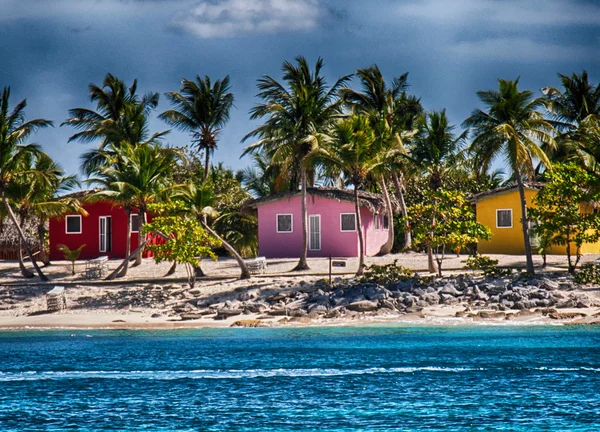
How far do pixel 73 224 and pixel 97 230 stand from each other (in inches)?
49.2

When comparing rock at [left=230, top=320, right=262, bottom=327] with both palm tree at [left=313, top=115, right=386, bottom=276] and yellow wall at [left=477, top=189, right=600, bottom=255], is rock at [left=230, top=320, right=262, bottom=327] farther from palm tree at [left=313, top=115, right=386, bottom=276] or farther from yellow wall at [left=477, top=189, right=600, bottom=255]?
yellow wall at [left=477, top=189, right=600, bottom=255]

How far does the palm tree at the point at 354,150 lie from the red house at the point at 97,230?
13.3m

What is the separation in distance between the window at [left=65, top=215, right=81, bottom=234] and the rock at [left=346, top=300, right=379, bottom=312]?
19384 mm

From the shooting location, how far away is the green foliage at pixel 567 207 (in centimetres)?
2888

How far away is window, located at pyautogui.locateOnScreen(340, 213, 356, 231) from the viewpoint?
38.1m

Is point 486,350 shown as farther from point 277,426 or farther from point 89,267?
point 89,267

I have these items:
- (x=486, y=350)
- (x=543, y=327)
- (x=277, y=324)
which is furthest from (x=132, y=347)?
(x=543, y=327)

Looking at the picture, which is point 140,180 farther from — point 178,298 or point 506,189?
point 506,189

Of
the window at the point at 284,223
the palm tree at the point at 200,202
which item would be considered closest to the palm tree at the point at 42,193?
the palm tree at the point at 200,202

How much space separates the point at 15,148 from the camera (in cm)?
3247

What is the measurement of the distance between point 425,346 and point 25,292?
16.6 m

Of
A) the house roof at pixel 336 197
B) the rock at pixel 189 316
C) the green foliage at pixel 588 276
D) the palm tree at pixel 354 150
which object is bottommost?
the rock at pixel 189 316

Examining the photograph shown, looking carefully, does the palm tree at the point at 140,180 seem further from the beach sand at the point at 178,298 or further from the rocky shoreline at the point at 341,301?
the rocky shoreline at the point at 341,301

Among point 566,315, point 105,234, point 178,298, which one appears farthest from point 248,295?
point 105,234
